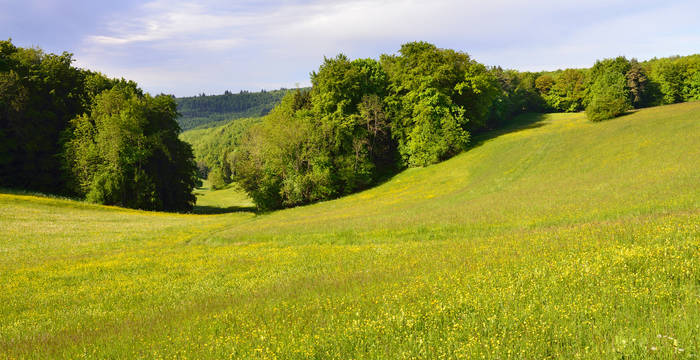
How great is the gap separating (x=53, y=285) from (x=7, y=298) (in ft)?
5.57

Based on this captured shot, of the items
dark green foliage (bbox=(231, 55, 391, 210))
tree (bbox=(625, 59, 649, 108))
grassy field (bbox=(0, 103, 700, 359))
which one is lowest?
grassy field (bbox=(0, 103, 700, 359))

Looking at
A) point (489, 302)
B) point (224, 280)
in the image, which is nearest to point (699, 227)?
point (489, 302)

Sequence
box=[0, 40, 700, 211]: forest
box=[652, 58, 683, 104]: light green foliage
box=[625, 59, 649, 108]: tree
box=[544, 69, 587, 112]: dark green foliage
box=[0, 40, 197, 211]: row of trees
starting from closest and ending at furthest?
box=[0, 40, 197, 211]: row of trees
box=[0, 40, 700, 211]: forest
box=[625, 59, 649, 108]: tree
box=[652, 58, 683, 104]: light green foliage
box=[544, 69, 587, 112]: dark green foliage

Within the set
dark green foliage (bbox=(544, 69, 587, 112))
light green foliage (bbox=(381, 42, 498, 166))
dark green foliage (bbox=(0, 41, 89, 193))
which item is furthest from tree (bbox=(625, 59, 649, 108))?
dark green foliage (bbox=(0, 41, 89, 193))

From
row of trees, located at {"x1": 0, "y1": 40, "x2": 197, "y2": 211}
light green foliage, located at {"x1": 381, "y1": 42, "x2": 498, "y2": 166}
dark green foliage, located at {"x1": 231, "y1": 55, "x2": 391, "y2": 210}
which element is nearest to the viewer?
row of trees, located at {"x1": 0, "y1": 40, "x2": 197, "y2": 211}

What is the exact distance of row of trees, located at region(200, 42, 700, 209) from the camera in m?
53.7

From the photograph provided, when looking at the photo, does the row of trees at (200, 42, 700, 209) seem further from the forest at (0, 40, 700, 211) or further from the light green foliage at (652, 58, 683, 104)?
the light green foliage at (652, 58, 683, 104)

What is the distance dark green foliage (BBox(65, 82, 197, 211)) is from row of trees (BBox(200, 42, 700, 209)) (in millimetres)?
12463

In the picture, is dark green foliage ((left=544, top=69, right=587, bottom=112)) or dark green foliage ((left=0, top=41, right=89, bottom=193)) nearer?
dark green foliage ((left=0, top=41, right=89, bottom=193))

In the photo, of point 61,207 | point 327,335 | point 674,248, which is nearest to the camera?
point 327,335

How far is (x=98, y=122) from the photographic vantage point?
53406 millimetres

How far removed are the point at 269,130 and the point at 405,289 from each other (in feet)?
172

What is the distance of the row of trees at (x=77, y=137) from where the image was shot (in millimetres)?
49625

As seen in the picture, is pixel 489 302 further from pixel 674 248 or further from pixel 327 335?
pixel 674 248
